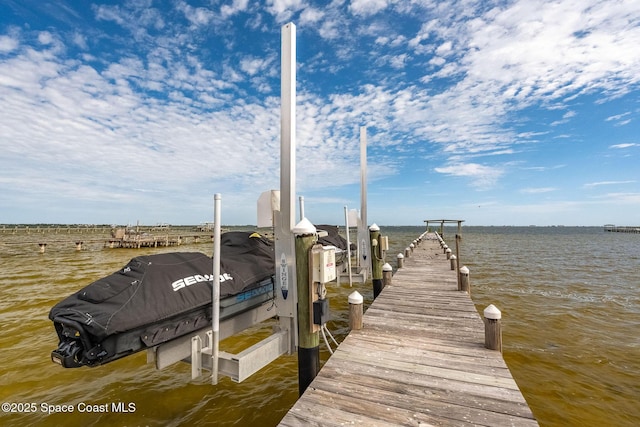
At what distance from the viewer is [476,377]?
3.85 metres

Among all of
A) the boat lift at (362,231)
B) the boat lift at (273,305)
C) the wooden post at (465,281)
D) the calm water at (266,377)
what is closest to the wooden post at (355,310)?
the boat lift at (273,305)

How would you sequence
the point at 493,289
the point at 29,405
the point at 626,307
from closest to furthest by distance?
the point at 29,405, the point at 626,307, the point at 493,289

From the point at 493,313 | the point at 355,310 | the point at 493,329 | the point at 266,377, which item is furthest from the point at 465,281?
the point at 266,377

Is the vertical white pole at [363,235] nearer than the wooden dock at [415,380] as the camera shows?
No

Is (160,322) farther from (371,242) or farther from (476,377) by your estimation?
(371,242)

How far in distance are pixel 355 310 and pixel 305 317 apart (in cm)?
135

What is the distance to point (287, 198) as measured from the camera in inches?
207

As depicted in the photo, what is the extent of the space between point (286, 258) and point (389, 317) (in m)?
3.08

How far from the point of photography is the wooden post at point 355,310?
5574mm

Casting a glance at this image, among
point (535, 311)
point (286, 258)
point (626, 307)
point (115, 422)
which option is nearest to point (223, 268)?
point (286, 258)

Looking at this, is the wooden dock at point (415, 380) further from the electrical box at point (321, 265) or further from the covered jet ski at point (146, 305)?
the covered jet ski at point (146, 305)

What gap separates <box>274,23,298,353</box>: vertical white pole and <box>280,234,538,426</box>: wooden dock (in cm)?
114

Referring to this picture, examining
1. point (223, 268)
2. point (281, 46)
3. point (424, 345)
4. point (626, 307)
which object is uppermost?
point (281, 46)

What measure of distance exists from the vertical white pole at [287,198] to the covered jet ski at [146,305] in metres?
0.67
